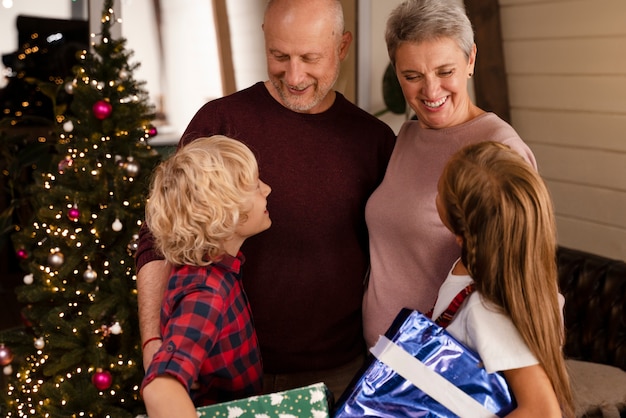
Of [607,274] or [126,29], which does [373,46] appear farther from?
[607,274]

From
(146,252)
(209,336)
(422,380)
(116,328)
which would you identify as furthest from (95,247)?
(422,380)

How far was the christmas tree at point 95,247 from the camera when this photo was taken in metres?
3.07

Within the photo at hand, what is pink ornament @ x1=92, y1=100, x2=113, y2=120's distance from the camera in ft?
10.2

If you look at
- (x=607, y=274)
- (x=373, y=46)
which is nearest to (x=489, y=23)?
(x=373, y=46)

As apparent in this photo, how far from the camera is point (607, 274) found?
10.3 ft

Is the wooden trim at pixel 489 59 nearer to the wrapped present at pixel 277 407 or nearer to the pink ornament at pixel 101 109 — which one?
the pink ornament at pixel 101 109

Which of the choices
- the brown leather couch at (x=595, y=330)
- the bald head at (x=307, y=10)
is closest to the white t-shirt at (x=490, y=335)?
the bald head at (x=307, y=10)

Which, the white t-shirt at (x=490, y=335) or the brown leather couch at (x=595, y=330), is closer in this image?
the white t-shirt at (x=490, y=335)

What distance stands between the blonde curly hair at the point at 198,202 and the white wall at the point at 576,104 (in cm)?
261

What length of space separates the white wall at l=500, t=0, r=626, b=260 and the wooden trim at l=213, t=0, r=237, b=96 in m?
1.92

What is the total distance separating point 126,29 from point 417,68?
3.60 meters

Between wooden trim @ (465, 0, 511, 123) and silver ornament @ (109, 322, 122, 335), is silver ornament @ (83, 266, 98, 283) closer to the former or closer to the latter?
silver ornament @ (109, 322, 122, 335)

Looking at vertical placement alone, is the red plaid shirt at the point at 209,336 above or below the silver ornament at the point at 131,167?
below

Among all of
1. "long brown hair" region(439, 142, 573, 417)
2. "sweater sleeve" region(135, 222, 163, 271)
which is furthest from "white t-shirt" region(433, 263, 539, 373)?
"sweater sleeve" region(135, 222, 163, 271)
